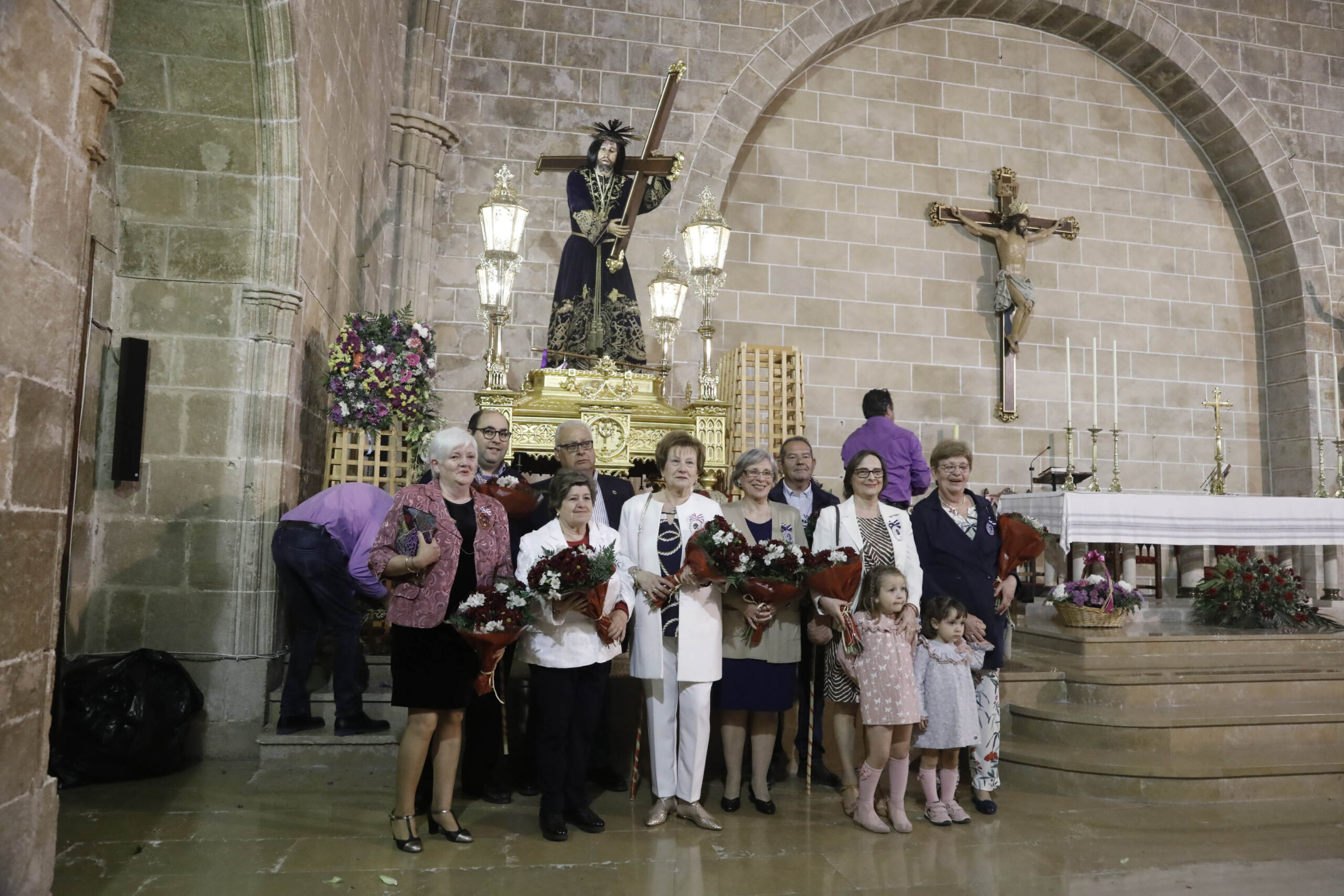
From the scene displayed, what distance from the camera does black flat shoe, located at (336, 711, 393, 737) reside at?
15.3 feet

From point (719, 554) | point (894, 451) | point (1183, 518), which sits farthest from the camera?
point (1183, 518)

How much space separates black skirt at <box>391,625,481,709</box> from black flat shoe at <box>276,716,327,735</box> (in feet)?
4.70

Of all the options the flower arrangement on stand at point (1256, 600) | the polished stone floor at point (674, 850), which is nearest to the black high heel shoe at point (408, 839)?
the polished stone floor at point (674, 850)

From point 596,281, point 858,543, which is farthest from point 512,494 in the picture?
point 596,281


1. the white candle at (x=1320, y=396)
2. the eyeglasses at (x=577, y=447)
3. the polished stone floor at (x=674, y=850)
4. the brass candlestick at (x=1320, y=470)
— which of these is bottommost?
the polished stone floor at (x=674, y=850)

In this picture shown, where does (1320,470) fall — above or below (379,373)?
below

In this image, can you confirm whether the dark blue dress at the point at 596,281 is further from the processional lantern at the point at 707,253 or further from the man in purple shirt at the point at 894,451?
the man in purple shirt at the point at 894,451

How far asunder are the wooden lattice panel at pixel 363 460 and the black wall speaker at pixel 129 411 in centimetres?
105

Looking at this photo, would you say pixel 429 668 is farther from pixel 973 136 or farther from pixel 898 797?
pixel 973 136

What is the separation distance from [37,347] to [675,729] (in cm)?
267

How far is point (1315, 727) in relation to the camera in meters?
4.95

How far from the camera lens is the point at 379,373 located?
5.51 m

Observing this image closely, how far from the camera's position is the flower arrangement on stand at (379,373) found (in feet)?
18.0

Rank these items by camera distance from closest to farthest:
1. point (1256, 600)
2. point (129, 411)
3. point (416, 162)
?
1. point (129, 411)
2. point (1256, 600)
3. point (416, 162)
